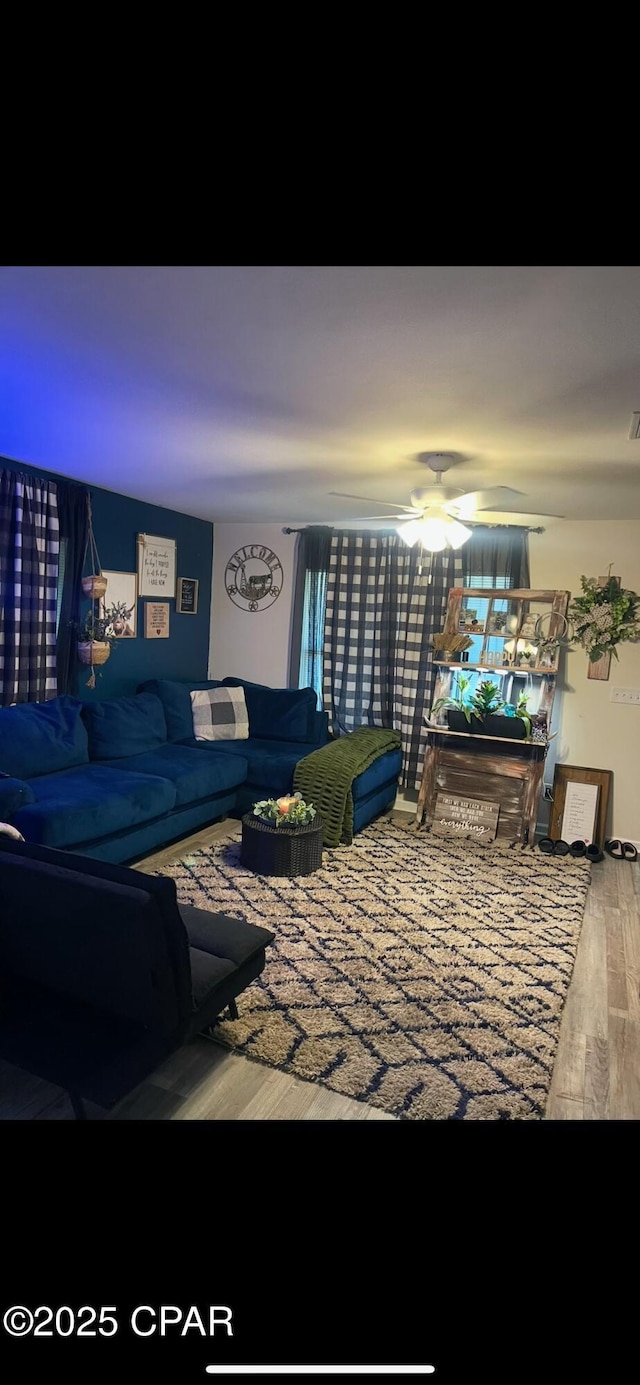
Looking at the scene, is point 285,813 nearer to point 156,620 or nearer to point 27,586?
point 27,586

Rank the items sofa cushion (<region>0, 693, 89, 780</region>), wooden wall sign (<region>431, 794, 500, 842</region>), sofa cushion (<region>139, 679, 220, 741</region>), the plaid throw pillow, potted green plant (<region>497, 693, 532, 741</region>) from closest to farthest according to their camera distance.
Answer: sofa cushion (<region>0, 693, 89, 780</region>) < potted green plant (<region>497, 693, 532, 741</region>) < wooden wall sign (<region>431, 794, 500, 842</region>) < sofa cushion (<region>139, 679, 220, 741</region>) < the plaid throw pillow

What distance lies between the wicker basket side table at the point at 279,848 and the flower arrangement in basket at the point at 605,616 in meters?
2.28

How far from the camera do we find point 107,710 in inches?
172

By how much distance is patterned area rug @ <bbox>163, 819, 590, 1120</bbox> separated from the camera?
84.3 inches

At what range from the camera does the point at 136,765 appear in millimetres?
4188

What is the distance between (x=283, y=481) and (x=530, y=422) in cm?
170

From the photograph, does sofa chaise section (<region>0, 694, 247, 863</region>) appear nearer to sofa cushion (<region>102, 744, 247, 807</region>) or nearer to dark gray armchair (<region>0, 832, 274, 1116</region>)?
sofa cushion (<region>102, 744, 247, 807</region>)

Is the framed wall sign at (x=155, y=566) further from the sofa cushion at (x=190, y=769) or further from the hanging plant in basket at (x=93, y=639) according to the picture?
the sofa cushion at (x=190, y=769)

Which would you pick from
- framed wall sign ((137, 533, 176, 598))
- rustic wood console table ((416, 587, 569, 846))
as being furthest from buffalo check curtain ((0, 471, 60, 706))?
rustic wood console table ((416, 587, 569, 846))

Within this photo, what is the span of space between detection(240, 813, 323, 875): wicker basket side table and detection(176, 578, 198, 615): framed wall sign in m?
2.40

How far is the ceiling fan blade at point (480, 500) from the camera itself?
303 centimetres

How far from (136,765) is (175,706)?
89cm
